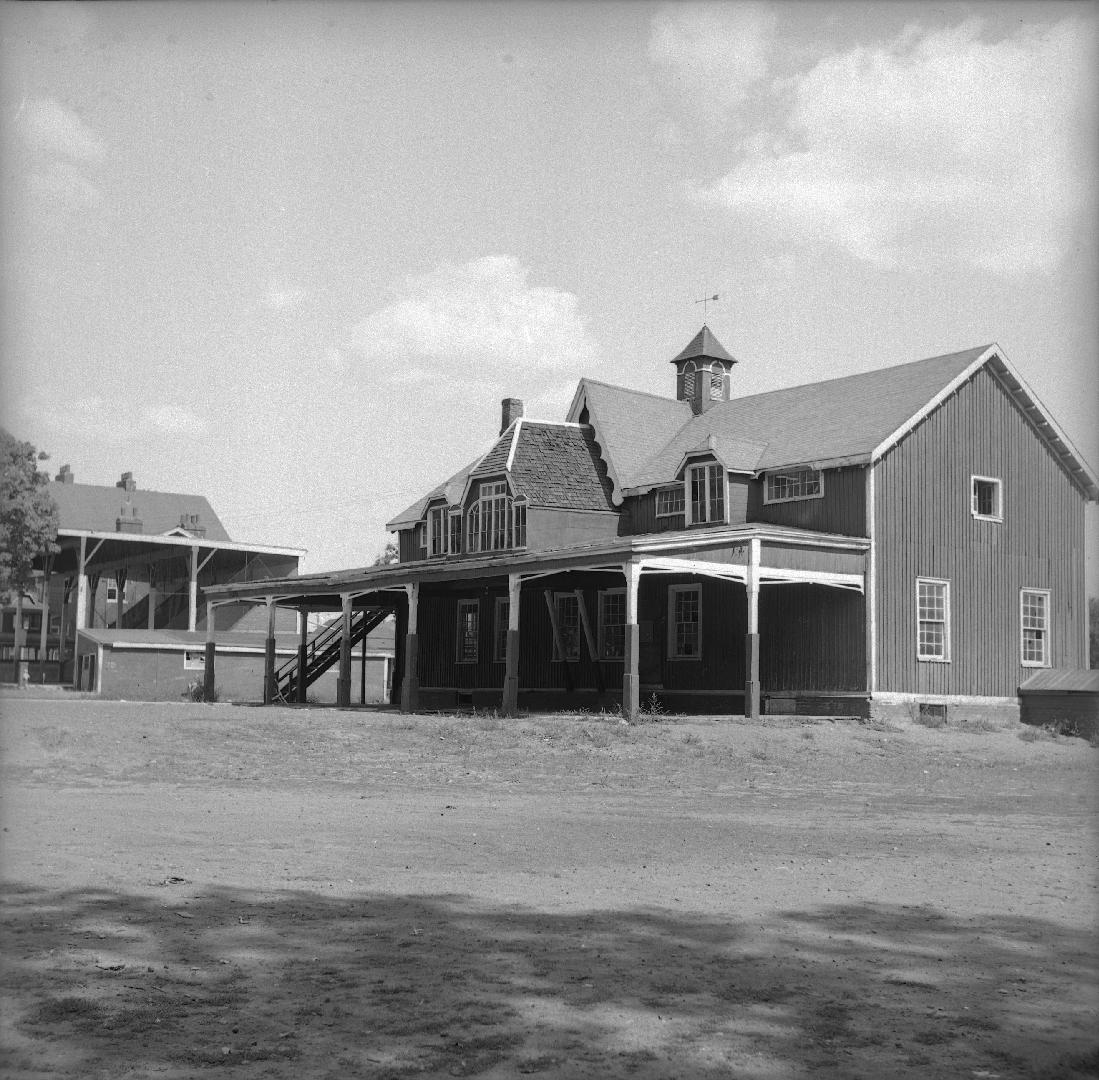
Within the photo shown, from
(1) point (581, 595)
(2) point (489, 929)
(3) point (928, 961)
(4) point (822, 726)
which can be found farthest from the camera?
(1) point (581, 595)

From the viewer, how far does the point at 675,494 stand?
38531mm

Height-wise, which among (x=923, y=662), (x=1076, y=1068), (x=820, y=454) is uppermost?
(x=820, y=454)

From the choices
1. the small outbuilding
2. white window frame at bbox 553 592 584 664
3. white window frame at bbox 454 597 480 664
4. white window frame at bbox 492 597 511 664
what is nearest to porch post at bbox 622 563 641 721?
white window frame at bbox 553 592 584 664

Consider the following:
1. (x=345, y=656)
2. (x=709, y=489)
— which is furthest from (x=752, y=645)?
(x=345, y=656)

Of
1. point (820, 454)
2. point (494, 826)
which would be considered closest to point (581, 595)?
point (820, 454)

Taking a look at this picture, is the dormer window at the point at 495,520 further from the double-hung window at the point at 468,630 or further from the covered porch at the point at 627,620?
the double-hung window at the point at 468,630

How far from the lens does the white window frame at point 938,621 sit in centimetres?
3388

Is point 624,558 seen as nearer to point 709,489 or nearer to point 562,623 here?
point 709,489

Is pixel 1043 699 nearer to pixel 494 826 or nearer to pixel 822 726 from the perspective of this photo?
pixel 822 726

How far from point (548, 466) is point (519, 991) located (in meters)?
32.5

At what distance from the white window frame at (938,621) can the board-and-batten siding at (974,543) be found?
0.11 meters

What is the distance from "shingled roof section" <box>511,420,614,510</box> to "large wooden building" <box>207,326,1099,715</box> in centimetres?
6

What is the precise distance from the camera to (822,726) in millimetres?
29078

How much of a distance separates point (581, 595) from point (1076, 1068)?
32142mm
